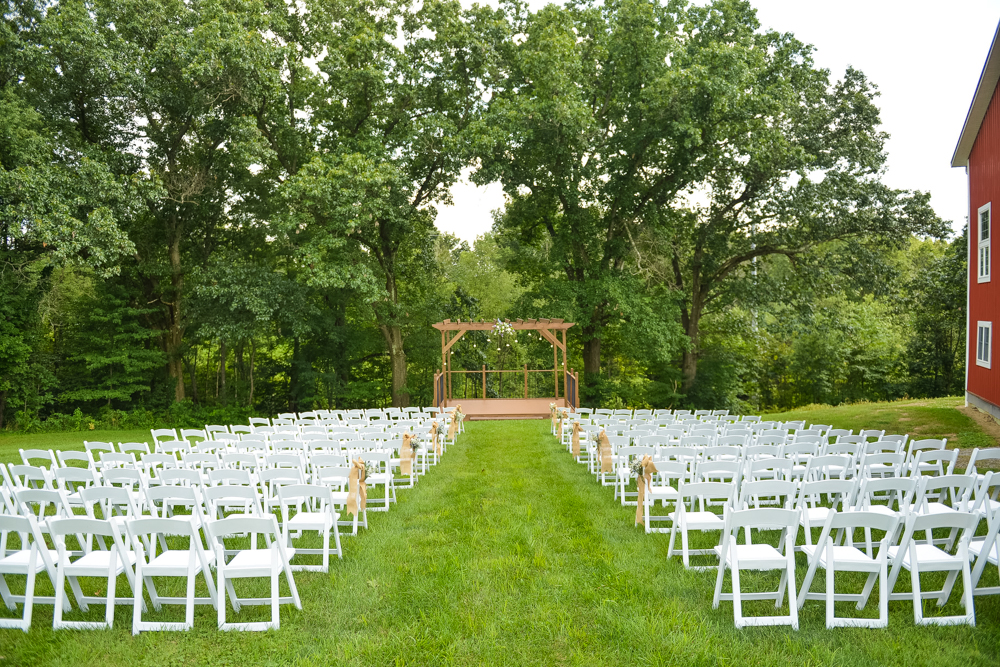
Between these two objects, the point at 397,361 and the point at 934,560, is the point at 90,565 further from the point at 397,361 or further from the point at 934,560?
the point at 397,361

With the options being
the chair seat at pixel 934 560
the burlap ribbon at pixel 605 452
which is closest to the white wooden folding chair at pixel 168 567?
the chair seat at pixel 934 560

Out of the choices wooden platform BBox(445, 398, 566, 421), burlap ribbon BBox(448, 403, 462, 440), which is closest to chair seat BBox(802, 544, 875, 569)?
burlap ribbon BBox(448, 403, 462, 440)

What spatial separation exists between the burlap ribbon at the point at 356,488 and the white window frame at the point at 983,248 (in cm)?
1468

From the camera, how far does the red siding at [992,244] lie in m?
14.8

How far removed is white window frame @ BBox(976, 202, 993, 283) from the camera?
1544 cm

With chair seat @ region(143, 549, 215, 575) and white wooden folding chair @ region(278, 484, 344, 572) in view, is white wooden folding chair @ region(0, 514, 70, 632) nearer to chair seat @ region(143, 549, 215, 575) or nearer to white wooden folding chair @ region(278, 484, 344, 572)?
chair seat @ region(143, 549, 215, 575)

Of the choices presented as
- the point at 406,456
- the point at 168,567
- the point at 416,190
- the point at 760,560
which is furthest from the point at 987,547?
the point at 416,190

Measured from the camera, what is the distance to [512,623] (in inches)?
182

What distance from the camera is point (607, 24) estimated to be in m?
22.9

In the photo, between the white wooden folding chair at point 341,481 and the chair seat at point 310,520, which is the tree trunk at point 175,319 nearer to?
the white wooden folding chair at point 341,481

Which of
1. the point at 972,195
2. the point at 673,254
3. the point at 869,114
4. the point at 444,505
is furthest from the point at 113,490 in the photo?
the point at 869,114

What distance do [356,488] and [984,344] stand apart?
15420 millimetres

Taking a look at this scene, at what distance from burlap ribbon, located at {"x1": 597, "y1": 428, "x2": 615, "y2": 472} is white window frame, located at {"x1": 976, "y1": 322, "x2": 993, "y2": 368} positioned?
35.0ft

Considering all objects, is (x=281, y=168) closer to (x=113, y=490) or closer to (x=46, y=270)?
(x=46, y=270)
